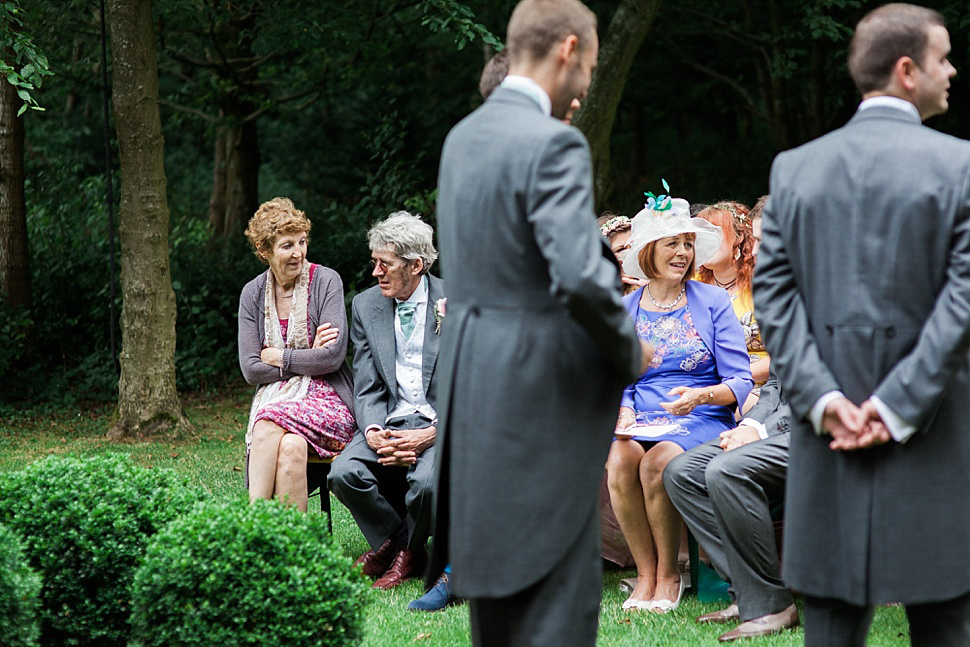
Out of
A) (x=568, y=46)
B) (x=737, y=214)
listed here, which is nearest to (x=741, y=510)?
(x=737, y=214)

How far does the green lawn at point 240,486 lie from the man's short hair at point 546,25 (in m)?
2.09

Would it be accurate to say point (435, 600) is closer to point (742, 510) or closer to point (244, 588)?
point (742, 510)

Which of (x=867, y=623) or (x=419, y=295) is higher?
(x=419, y=295)

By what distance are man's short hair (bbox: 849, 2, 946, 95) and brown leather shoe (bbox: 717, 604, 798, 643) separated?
2376 millimetres

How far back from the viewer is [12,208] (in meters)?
11.8

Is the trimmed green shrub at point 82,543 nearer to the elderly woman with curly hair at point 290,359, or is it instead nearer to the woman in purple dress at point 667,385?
the elderly woman with curly hair at point 290,359

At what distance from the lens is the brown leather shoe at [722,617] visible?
478 centimetres

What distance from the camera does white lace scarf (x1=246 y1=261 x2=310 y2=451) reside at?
19.5 feet

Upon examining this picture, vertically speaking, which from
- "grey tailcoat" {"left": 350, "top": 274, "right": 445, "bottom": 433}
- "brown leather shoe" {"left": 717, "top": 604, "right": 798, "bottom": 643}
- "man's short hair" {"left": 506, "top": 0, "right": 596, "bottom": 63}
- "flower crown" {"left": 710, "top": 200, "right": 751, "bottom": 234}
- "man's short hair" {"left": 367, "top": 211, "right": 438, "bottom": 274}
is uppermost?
"man's short hair" {"left": 506, "top": 0, "right": 596, "bottom": 63}

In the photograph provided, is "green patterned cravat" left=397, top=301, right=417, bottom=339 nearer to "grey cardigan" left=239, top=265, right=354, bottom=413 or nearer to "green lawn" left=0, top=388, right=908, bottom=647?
"grey cardigan" left=239, top=265, right=354, bottom=413

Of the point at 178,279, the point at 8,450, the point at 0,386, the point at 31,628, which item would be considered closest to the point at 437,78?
the point at 178,279

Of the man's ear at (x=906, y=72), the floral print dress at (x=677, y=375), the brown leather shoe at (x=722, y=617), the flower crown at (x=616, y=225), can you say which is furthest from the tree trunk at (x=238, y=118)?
the man's ear at (x=906, y=72)

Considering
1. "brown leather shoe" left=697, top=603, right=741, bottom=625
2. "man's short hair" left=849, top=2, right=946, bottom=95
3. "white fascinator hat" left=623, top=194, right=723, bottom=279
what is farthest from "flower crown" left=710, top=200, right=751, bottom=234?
"man's short hair" left=849, top=2, right=946, bottom=95

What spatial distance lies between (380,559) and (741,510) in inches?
77.7
